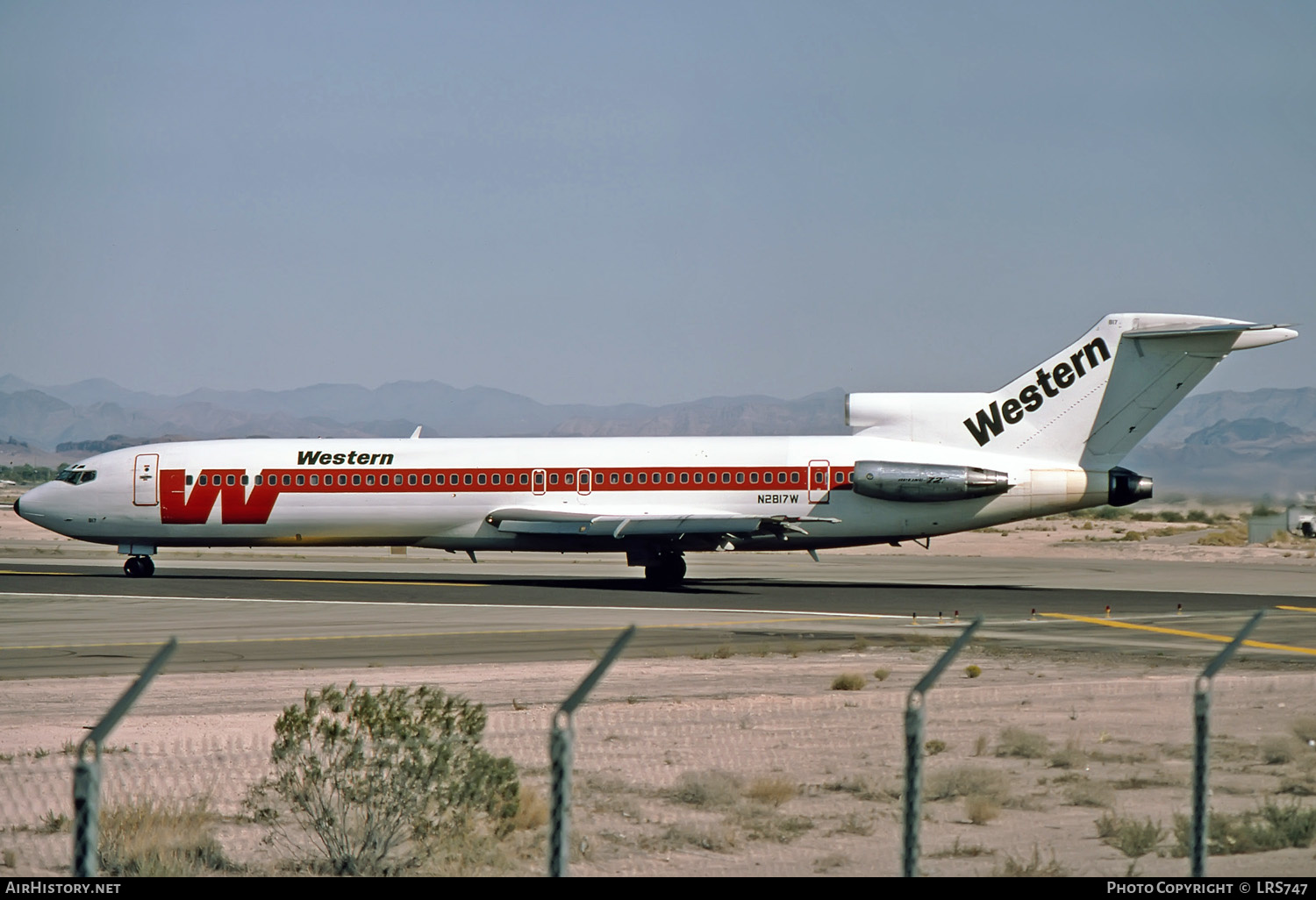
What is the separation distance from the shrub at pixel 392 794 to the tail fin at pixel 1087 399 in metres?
25.7

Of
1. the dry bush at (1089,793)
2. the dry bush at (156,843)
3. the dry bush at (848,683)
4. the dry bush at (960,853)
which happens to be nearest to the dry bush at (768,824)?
the dry bush at (960,853)

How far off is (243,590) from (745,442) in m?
12.7

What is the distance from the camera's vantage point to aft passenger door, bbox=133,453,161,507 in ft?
114

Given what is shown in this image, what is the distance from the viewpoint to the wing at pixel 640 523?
1260 inches

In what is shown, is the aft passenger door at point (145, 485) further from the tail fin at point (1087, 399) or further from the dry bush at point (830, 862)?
the dry bush at point (830, 862)

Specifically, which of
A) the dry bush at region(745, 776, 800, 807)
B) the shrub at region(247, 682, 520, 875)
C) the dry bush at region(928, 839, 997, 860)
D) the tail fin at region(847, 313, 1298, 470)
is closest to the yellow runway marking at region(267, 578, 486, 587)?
the tail fin at region(847, 313, 1298, 470)

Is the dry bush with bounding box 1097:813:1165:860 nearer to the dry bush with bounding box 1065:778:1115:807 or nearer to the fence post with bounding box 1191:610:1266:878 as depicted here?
the dry bush with bounding box 1065:778:1115:807

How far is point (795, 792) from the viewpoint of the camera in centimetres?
1016

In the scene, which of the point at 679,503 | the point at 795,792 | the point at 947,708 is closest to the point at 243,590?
the point at 679,503

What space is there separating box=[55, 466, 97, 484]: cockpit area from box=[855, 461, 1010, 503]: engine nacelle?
1987cm

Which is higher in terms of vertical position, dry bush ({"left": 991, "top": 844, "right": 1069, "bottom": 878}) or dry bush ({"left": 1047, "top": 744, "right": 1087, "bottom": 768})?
dry bush ({"left": 1047, "top": 744, "right": 1087, "bottom": 768})
